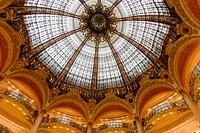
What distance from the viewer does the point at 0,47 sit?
22.5 metres

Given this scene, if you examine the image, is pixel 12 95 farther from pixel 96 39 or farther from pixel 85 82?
pixel 96 39

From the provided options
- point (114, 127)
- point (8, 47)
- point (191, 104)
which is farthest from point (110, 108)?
point (8, 47)

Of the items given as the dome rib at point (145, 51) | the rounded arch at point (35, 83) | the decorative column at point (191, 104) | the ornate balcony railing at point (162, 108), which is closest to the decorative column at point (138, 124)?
the ornate balcony railing at point (162, 108)

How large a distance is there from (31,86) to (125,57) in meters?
13.1

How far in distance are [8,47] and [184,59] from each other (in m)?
19.9

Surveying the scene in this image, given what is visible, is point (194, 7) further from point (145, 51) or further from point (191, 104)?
point (191, 104)

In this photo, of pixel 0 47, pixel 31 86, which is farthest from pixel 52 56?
pixel 0 47

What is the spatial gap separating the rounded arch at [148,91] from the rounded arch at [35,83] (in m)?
11.7

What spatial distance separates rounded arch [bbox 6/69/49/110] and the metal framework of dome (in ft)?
6.44

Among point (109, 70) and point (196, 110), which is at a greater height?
point (109, 70)

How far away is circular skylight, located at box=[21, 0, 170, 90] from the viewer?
2509 cm

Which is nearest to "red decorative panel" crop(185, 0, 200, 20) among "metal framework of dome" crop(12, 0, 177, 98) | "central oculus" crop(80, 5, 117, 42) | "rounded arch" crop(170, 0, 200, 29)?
"rounded arch" crop(170, 0, 200, 29)

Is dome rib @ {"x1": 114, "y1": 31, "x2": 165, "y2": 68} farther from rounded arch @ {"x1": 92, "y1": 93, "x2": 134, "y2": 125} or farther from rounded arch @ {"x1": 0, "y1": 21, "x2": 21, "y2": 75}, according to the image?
rounded arch @ {"x1": 0, "y1": 21, "x2": 21, "y2": 75}

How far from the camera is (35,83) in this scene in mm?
25297
